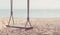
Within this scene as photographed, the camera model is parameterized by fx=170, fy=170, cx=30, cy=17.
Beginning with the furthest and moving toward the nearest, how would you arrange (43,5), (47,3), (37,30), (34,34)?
(47,3) → (43,5) → (37,30) → (34,34)

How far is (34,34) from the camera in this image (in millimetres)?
1884

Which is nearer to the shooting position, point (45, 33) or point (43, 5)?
point (45, 33)

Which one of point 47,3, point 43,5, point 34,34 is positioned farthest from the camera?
point 47,3

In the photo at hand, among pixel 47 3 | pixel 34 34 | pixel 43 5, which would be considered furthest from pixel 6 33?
pixel 47 3

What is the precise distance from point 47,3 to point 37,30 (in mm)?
6135

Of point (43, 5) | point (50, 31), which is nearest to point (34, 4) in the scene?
point (43, 5)

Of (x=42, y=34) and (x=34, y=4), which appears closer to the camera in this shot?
(x=42, y=34)

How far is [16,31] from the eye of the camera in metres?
1.97

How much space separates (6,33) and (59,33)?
0.60 metres

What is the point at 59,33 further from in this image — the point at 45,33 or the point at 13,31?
the point at 13,31

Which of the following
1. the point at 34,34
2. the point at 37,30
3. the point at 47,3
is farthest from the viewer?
the point at 47,3

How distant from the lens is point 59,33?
76.7 inches

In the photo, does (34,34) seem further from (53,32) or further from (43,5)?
(43,5)

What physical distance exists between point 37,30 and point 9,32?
0.33 m
